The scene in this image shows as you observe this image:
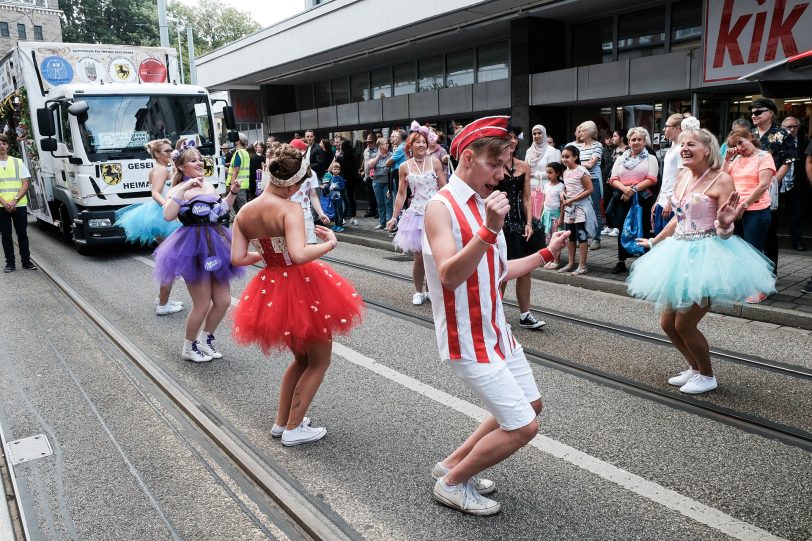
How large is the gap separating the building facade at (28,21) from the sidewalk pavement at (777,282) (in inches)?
3280

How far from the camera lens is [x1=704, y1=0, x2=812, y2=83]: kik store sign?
10.1 meters

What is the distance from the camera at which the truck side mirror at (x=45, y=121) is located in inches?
450

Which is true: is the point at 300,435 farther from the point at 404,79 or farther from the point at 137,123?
the point at 404,79

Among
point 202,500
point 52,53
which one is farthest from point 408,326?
point 52,53

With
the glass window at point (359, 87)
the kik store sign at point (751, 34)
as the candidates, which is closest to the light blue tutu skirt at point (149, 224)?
the kik store sign at point (751, 34)

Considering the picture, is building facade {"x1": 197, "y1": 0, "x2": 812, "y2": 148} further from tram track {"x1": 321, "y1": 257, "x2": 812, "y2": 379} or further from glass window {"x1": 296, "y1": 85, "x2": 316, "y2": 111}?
tram track {"x1": 321, "y1": 257, "x2": 812, "y2": 379}

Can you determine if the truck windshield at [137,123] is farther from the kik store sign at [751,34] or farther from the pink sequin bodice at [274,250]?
the kik store sign at [751,34]

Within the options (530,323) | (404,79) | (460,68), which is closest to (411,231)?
(530,323)

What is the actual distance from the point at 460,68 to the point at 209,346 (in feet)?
44.4

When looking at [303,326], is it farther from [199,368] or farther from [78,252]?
[78,252]

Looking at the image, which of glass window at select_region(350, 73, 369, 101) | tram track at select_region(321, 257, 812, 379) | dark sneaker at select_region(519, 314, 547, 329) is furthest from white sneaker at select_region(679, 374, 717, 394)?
glass window at select_region(350, 73, 369, 101)

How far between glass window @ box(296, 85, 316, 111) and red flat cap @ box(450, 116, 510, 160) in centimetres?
2298

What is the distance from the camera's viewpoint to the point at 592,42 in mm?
14289

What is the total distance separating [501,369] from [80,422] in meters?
3.31
